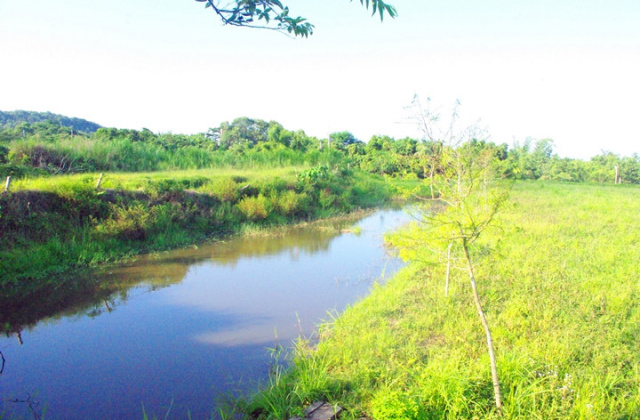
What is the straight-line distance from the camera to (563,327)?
433 cm

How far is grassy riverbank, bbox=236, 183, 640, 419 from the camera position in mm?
3061

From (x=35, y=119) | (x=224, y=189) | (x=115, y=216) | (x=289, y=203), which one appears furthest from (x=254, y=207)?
(x=35, y=119)

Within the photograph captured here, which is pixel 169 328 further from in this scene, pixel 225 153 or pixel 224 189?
pixel 225 153

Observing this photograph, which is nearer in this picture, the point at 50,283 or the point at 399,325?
the point at 399,325

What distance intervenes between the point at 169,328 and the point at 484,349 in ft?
12.2

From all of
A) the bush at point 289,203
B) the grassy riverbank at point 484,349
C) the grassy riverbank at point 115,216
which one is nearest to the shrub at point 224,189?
the grassy riverbank at point 115,216

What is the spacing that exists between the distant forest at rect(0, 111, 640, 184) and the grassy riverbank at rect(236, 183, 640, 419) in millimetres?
1546

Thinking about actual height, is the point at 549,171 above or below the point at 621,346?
above

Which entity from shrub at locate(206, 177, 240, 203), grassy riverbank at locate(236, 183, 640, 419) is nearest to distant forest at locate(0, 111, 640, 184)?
grassy riverbank at locate(236, 183, 640, 419)

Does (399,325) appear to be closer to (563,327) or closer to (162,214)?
(563,327)

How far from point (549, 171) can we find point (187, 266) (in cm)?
4094

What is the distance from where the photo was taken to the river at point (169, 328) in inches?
151

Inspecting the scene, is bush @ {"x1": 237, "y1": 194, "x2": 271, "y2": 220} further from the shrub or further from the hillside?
the hillside

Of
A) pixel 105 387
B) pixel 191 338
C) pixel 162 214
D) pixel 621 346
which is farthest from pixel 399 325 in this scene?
pixel 162 214
